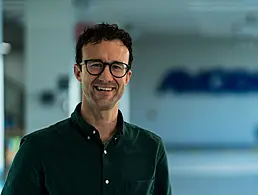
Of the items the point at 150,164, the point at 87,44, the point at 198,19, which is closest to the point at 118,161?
the point at 150,164

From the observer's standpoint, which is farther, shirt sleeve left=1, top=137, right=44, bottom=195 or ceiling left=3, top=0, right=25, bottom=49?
ceiling left=3, top=0, right=25, bottom=49

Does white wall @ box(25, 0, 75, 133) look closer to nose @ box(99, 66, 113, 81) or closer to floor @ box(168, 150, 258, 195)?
floor @ box(168, 150, 258, 195)

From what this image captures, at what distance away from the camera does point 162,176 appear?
1617 mm

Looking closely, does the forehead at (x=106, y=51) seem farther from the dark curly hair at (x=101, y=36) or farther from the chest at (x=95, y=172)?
the chest at (x=95, y=172)

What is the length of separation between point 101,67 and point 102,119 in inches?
6.6

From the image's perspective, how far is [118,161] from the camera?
1508mm

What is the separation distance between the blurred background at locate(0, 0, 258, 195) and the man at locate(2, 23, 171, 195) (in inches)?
49.3

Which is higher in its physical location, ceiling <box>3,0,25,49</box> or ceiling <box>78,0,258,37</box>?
ceiling <box>78,0,258,37</box>

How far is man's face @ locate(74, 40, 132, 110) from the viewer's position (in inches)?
56.1

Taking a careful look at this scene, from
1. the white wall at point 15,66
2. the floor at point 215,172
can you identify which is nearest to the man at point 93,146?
the floor at point 215,172

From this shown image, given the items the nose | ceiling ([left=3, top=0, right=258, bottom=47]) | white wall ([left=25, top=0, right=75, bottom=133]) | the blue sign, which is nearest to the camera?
the nose

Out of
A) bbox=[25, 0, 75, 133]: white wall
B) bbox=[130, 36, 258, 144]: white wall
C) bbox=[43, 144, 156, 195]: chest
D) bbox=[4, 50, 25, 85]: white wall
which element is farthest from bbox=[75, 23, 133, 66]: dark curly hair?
bbox=[130, 36, 258, 144]: white wall

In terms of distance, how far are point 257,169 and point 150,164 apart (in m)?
7.12

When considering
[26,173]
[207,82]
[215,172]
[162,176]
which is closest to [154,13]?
[215,172]
